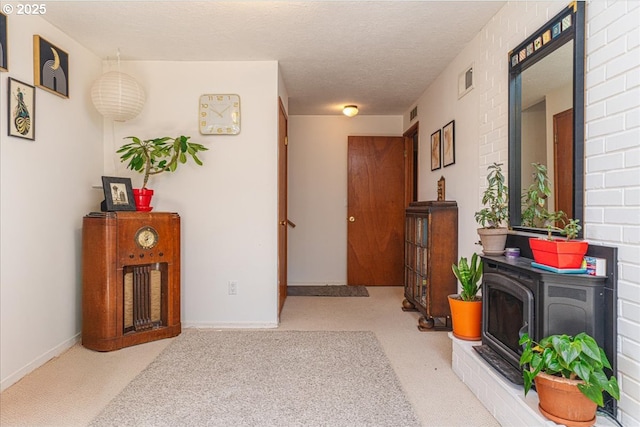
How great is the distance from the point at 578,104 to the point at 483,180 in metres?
0.99

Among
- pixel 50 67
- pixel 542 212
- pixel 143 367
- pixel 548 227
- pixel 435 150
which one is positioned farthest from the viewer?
pixel 435 150

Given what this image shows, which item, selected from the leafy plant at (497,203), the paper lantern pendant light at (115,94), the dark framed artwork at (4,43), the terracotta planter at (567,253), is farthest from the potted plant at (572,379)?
the dark framed artwork at (4,43)

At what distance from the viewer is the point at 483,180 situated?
2596 millimetres

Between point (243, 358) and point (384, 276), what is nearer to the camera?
point (243, 358)

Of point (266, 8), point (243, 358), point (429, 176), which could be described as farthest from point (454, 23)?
point (243, 358)

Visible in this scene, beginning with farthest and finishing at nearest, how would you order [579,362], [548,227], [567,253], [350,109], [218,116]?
[350,109], [218,116], [548,227], [567,253], [579,362]

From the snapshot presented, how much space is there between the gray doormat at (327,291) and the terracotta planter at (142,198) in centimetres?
210

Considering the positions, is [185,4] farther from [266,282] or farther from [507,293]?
[507,293]

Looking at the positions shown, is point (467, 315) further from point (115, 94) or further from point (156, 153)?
point (115, 94)

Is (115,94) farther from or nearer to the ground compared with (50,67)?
nearer to the ground

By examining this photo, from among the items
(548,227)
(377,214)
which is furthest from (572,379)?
(377,214)

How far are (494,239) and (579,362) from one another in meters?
0.85

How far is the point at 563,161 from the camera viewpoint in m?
1.74

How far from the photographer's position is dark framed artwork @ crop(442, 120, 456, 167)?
3160mm
